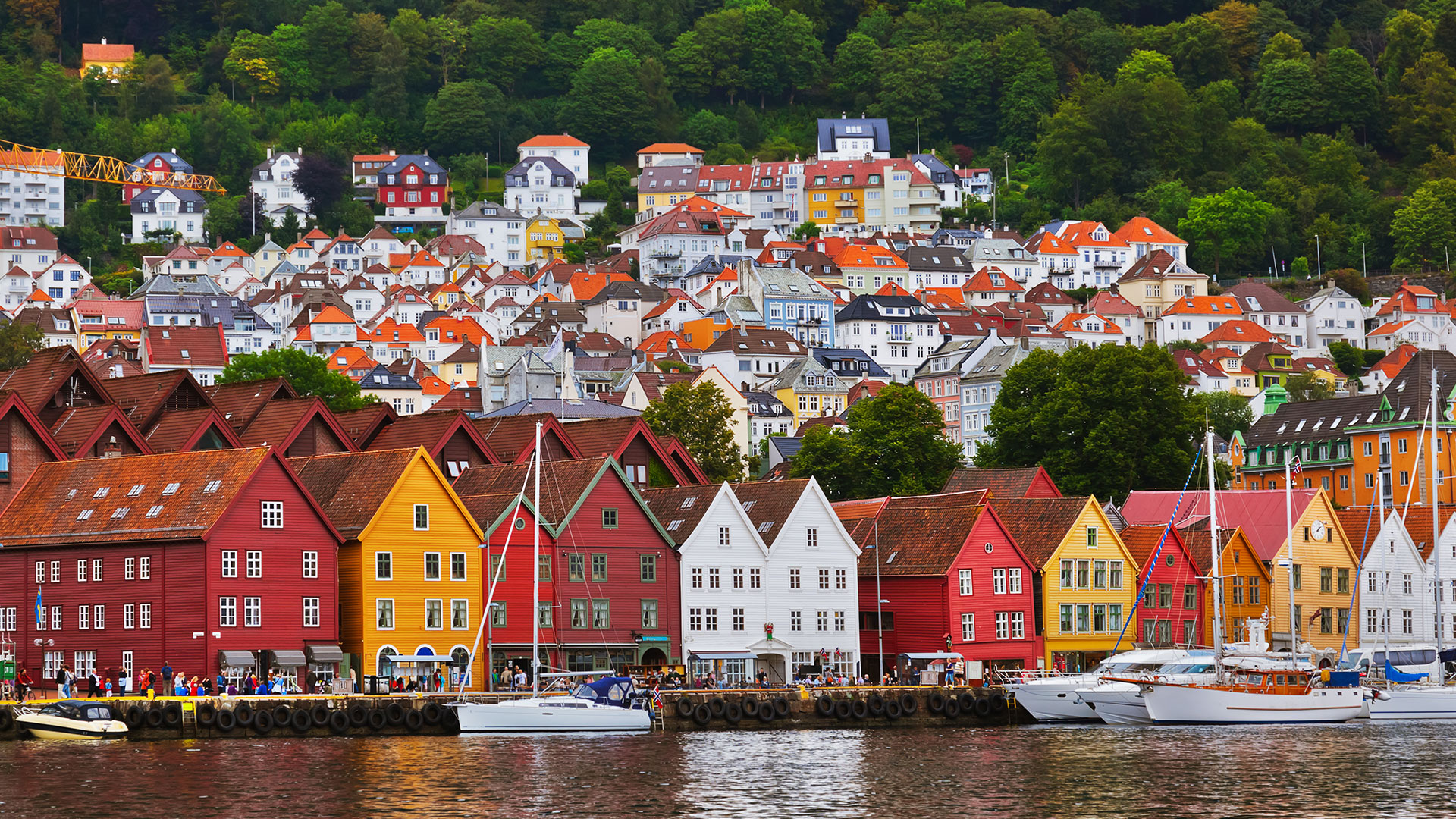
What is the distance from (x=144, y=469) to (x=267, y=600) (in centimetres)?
667

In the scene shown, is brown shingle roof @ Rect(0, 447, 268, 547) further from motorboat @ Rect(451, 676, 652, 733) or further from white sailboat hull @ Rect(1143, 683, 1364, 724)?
white sailboat hull @ Rect(1143, 683, 1364, 724)

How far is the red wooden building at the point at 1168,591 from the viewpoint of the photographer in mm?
89938

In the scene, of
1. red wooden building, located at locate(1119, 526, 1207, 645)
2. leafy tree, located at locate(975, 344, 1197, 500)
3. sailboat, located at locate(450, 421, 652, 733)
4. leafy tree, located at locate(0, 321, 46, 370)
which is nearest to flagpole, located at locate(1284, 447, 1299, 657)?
red wooden building, located at locate(1119, 526, 1207, 645)

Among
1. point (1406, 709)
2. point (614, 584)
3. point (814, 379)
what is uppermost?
point (814, 379)

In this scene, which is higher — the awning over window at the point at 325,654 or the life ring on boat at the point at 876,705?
the awning over window at the point at 325,654

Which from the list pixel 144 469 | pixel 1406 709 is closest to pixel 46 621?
pixel 144 469

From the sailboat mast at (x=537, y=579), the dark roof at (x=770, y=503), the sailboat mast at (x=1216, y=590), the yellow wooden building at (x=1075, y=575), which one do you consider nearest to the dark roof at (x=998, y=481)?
the yellow wooden building at (x=1075, y=575)

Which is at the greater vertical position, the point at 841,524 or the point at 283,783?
the point at 841,524

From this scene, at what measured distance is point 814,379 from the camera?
18438cm

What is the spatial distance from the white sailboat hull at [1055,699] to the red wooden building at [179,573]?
72.6 feet

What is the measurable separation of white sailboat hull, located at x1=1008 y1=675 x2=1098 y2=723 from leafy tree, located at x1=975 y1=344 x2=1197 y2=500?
3297 centimetres

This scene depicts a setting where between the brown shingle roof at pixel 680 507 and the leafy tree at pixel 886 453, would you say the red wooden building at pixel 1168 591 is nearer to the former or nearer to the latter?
the leafy tree at pixel 886 453

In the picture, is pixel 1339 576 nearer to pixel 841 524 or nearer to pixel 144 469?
pixel 841 524

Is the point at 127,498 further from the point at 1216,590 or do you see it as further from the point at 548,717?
the point at 1216,590
